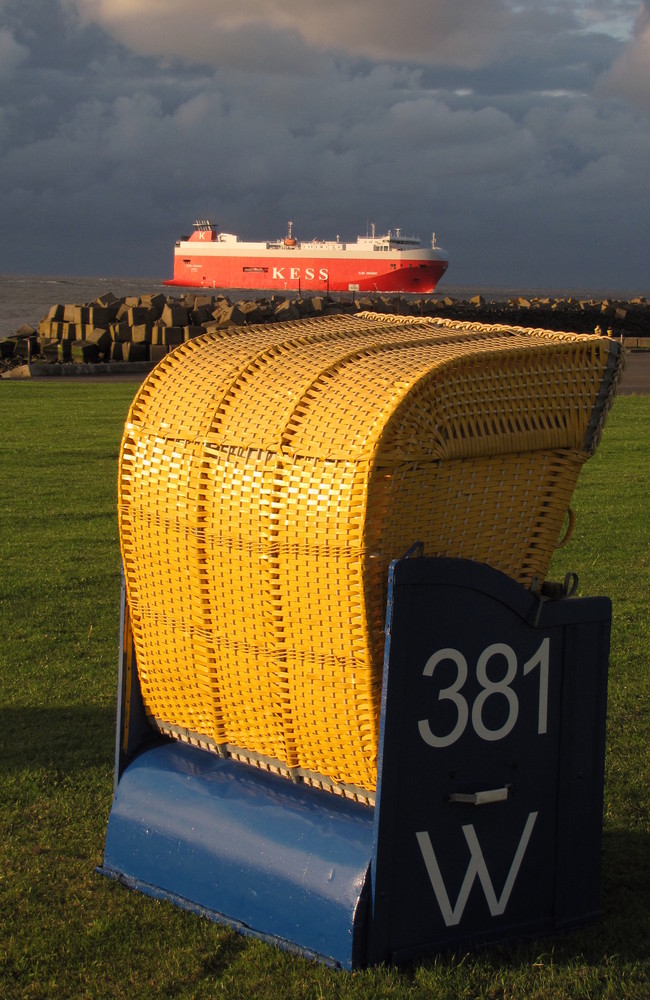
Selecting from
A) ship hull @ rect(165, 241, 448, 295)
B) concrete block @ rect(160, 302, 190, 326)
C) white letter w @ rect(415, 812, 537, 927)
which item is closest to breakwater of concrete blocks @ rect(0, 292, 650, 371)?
concrete block @ rect(160, 302, 190, 326)

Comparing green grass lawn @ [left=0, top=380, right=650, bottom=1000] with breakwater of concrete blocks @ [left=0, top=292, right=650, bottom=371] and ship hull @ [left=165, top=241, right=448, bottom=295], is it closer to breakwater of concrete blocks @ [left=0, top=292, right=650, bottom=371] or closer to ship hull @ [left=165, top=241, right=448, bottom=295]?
breakwater of concrete blocks @ [left=0, top=292, right=650, bottom=371]

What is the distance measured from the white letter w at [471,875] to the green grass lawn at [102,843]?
0.12m

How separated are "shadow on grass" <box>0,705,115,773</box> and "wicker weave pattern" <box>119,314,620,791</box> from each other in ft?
3.62

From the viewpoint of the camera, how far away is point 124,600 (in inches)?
134

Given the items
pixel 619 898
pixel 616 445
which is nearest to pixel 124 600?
pixel 619 898

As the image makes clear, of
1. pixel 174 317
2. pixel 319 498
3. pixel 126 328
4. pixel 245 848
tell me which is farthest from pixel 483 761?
pixel 174 317

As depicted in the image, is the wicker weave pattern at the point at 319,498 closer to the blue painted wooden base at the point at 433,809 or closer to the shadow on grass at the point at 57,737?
the blue painted wooden base at the point at 433,809

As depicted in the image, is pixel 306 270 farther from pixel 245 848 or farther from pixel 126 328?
pixel 245 848

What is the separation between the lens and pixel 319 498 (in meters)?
2.75

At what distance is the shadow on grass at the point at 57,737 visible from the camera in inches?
170

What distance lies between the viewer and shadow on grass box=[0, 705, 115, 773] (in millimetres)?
4309

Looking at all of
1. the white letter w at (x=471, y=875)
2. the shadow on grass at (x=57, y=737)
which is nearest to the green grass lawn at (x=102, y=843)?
the shadow on grass at (x=57, y=737)

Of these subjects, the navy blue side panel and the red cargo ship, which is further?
the red cargo ship

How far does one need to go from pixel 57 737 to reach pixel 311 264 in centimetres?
8817
